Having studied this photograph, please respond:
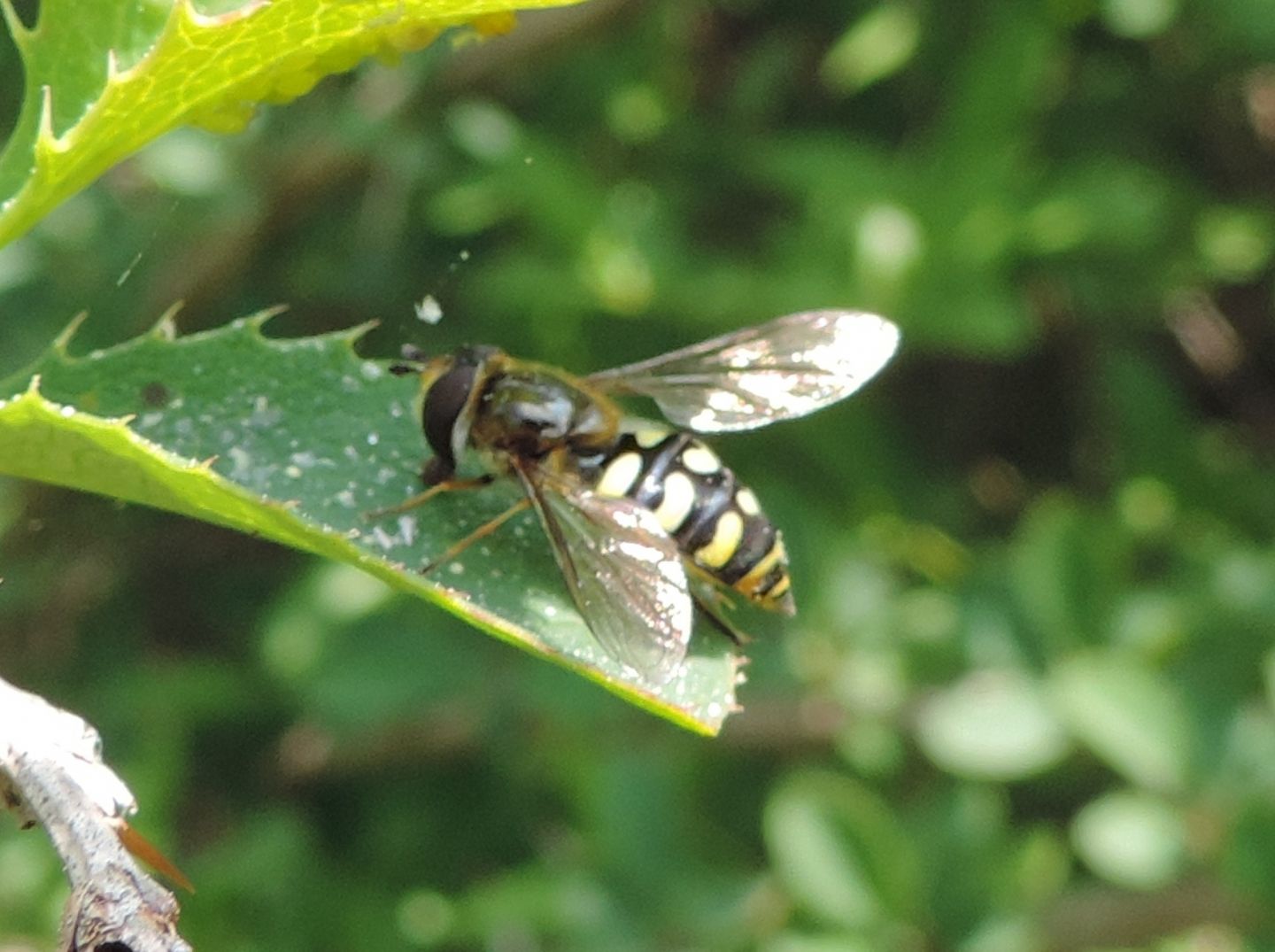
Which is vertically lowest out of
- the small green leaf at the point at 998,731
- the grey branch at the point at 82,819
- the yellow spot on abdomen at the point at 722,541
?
the small green leaf at the point at 998,731

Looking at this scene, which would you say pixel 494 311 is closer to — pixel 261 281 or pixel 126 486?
pixel 261 281

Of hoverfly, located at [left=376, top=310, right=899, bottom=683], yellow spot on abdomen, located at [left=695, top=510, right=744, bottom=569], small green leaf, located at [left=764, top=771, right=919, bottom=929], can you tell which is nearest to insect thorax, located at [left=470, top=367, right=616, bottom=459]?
hoverfly, located at [left=376, top=310, right=899, bottom=683]

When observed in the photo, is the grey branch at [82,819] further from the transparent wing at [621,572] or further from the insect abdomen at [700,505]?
the insect abdomen at [700,505]

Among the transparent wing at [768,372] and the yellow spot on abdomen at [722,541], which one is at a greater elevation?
the transparent wing at [768,372]

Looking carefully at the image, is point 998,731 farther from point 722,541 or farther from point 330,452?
point 330,452

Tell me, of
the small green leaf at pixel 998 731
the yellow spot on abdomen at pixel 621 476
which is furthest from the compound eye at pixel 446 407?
the small green leaf at pixel 998 731

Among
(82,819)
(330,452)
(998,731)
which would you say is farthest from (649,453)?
(998,731)

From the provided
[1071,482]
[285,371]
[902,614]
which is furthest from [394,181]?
[285,371]
